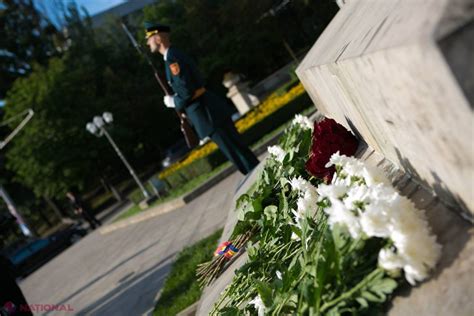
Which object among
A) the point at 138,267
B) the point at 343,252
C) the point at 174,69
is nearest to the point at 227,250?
the point at 343,252

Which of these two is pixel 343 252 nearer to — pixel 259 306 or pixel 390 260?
pixel 390 260

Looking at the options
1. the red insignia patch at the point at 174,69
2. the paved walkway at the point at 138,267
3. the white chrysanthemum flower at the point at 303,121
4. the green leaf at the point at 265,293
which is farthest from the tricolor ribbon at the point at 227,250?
the red insignia patch at the point at 174,69

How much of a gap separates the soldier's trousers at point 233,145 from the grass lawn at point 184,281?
2.86 ft

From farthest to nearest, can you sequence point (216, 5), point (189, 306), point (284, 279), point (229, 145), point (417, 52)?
point (216, 5) → point (229, 145) → point (189, 306) → point (284, 279) → point (417, 52)

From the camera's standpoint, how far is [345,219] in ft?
4.60

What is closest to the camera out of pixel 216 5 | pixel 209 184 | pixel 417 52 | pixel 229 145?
pixel 417 52

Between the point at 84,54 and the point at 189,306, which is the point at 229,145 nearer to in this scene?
the point at 189,306

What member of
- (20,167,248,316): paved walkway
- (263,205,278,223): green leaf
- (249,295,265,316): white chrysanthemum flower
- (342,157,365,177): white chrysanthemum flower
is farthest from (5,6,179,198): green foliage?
(342,157,365,177): white chrysanthemum flower

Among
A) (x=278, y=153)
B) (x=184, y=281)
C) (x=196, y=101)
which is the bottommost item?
(x=184, y=281)

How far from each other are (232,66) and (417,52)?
Result: 98.0 feet

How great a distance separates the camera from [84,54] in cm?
3506

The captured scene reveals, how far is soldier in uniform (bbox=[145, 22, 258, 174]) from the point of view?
572cm

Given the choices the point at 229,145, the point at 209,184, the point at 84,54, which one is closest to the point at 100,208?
the point at 84,54

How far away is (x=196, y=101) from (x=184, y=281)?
1.98 m
